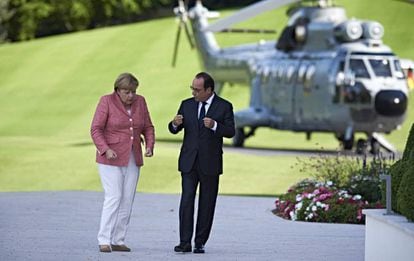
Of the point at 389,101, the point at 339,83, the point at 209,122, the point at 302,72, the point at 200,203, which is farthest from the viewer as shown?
the point at 302,72

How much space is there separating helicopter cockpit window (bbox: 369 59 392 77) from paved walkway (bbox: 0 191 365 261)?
13.5m

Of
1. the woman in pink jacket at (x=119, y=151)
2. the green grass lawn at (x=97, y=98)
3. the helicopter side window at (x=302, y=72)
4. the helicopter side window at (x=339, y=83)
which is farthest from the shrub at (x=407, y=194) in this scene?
the helicopter side window at (x=302, y=72)

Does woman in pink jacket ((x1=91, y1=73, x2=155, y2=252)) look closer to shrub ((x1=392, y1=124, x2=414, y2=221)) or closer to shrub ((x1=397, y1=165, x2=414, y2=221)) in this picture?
shrub ((x1=392, y1=124, x2=414, y2=221))

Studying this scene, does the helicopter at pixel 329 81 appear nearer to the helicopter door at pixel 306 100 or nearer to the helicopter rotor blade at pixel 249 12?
the helicopter door at pixel 306 100

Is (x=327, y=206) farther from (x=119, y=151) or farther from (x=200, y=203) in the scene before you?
(x=119, y=151)

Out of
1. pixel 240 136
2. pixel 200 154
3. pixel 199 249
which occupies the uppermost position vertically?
pixel 200 154

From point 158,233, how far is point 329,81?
19037 millimetres

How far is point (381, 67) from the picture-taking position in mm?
32750

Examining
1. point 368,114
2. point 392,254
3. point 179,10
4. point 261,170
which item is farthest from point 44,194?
point 179,10

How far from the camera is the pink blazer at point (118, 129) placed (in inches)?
496

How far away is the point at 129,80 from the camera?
12.6 meters

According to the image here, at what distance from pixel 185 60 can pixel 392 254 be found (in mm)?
52102

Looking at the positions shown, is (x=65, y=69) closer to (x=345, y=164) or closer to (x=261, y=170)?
(x=261, y=170)

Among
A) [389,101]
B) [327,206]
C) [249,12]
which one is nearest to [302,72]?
[389,101]
